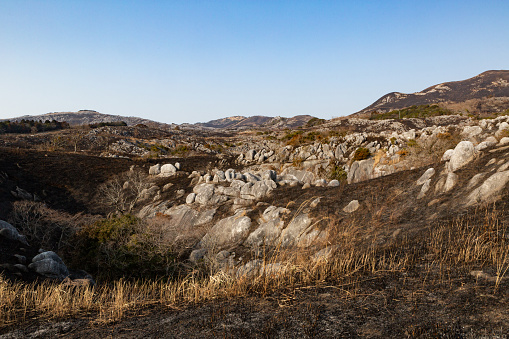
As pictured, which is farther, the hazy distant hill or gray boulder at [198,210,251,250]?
the hazy distant hill

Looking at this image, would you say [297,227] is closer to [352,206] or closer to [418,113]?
[352,206]

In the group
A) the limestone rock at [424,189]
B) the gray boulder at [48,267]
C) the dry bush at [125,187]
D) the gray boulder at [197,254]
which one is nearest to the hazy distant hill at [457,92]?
the dry bush at [125,187]

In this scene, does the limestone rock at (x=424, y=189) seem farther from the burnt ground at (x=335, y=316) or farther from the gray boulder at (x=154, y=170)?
the gray boulder at (x=154, y=170)

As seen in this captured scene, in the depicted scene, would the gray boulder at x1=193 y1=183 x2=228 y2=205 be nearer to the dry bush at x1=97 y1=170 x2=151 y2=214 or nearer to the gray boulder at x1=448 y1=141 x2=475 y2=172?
the dry bush at x1=97 y1=170 x2=151 y2=214

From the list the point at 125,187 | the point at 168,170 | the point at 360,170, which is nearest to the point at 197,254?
the point at 168,170

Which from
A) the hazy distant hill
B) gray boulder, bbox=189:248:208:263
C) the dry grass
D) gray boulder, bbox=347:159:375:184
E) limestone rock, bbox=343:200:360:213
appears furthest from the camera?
the hazy distant hill

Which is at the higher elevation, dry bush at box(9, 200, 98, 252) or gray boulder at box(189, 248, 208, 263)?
dry bush at box(9, 200, 98, 252)

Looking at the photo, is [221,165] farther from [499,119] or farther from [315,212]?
[499,119]

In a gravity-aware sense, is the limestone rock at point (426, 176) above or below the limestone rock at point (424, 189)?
above

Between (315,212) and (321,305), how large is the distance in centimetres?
1148

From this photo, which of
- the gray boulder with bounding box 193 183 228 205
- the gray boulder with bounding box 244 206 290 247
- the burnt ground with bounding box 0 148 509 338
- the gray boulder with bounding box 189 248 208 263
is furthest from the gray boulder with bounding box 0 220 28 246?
the gray boulder with bounding box 244 206 290 247

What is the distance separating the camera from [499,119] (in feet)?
83.0

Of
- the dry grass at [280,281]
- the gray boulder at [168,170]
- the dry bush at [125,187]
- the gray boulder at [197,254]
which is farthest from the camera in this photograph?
the gray boulder at [168,170]

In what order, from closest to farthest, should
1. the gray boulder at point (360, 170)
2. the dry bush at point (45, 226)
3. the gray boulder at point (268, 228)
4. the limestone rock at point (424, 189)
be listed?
1. the limestone rock at point (424, 189)
2. the gray boulder at point (268, 228)
3. the dry bush at point (45, 226)
4. the gray boulder at point (360, 170)
